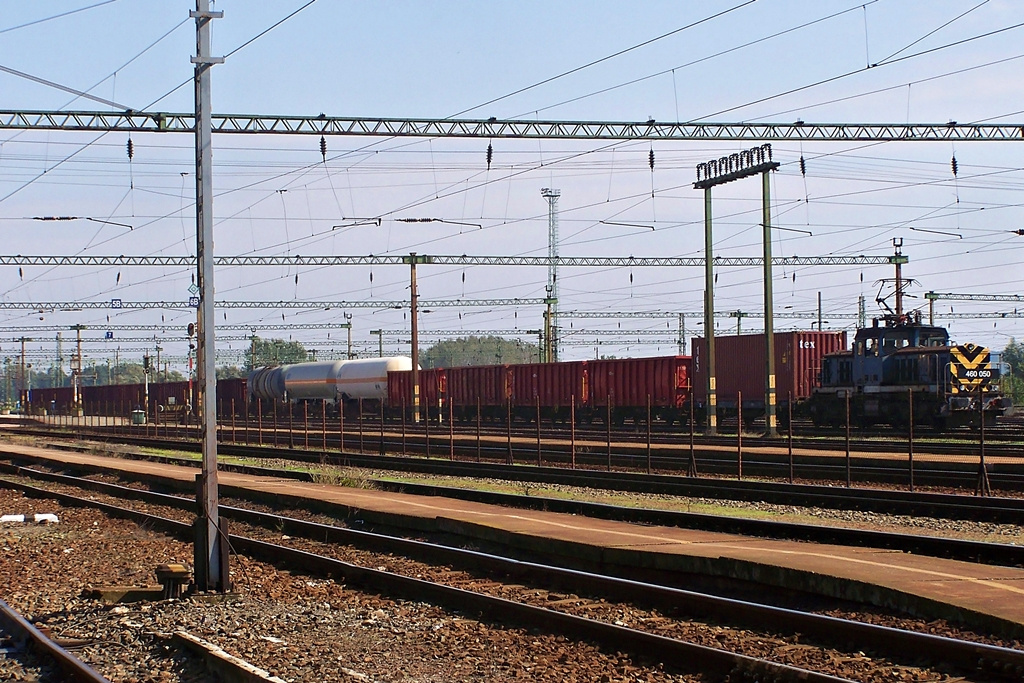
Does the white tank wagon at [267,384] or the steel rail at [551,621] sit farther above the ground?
the white tank wagon at [267,384]

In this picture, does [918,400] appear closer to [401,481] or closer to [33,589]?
[401,481]

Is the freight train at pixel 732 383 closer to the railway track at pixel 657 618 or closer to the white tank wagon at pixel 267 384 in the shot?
the white tank wagon at pixel 267 384

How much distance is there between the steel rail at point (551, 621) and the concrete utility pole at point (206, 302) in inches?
63.6

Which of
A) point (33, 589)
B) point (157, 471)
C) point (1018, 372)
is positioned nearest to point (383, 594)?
point (33, 589)

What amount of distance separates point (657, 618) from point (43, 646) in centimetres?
525

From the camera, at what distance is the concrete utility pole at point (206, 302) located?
11453 mm

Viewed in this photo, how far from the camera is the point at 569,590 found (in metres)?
11.4

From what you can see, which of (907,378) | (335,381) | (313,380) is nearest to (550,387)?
(335,381)

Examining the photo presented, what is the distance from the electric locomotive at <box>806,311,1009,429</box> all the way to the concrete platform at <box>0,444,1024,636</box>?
60.7ft

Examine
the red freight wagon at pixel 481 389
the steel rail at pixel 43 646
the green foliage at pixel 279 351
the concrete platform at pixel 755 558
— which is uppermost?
the green foliage at pixel 279 351

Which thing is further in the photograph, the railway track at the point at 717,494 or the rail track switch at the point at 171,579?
the railway track at the point at 717,494

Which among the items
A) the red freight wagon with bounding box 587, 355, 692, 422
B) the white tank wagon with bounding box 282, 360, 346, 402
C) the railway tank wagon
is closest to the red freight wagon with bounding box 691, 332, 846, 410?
the red freight wagon with bounding box 587, 355, 692, 422

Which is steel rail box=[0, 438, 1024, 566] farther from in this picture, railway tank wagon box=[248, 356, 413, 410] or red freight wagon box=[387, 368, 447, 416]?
railway tank wagon box=[248, 356, 413, 410]

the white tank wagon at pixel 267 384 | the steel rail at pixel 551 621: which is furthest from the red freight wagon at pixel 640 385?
the steel rail at pixel 551 621
